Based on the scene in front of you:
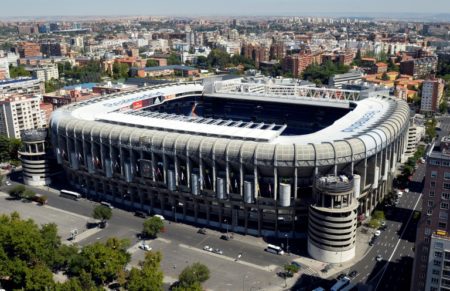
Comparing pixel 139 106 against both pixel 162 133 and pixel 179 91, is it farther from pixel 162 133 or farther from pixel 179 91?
pixel 162 133

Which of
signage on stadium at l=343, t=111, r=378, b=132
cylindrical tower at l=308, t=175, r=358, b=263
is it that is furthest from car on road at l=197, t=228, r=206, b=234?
signage on stadium at l=343, t=111, r=378, b=132

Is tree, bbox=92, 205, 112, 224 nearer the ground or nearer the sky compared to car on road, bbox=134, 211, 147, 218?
nearer the sky

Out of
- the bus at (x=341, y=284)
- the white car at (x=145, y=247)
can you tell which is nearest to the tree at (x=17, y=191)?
the white car at (x=145, y=247)

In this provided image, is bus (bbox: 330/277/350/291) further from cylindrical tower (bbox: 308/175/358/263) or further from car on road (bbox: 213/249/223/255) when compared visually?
car on road (bbox: 213/249/223/255)

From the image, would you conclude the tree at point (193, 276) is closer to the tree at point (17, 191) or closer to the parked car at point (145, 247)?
the parked car at point (145, 247)

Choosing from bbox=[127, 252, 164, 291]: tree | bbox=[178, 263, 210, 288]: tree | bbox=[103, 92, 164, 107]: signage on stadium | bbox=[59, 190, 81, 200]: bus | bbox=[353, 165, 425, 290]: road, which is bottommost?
bbox=[353, 165, 425, 290]: road

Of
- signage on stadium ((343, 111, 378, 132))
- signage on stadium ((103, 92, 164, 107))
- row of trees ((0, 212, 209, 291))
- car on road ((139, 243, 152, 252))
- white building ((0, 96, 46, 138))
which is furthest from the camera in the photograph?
white building ((0, 96, 46, 138))
